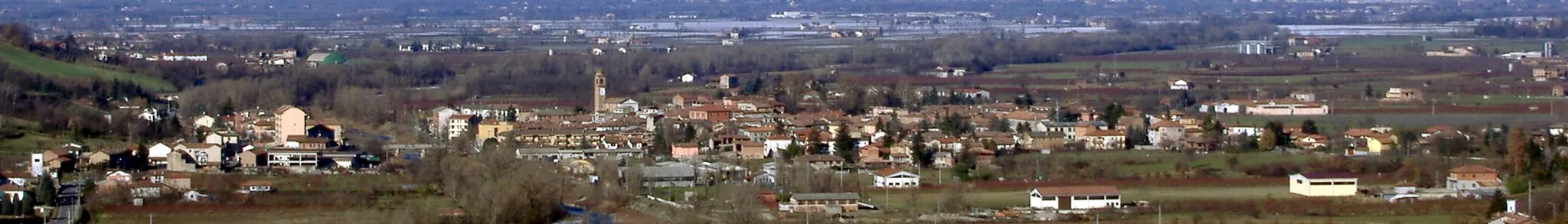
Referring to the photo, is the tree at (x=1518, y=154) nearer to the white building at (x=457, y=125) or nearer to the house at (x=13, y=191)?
the white building at (x=457, y=125)

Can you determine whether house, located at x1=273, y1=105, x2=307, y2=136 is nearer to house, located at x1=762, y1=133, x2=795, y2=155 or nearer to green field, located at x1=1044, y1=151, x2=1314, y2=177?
house, located at x1=762, y1=133, x2=795, y2=155

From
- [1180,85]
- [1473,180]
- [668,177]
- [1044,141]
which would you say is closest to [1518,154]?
[1473,180]

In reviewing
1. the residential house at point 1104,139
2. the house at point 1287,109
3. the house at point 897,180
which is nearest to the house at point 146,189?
the house at point 897,180

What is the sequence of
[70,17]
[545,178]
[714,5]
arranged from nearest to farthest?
1. [545,178]
2. [70,17]
3. [714,5]

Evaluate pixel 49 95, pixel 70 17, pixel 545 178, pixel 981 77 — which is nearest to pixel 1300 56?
pixel 981 77

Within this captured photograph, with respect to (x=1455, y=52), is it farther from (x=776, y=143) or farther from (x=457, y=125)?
(x=776, y=143)

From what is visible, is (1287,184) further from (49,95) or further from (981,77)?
(981,77)
